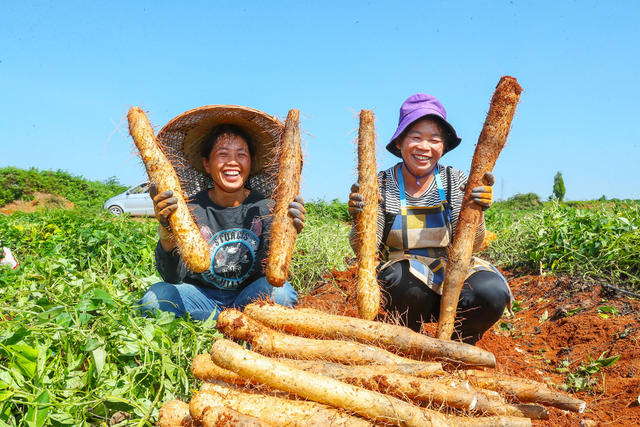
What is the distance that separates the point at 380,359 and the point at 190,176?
1978mm

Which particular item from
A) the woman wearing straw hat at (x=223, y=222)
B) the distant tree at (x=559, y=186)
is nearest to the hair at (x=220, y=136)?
the woman wearing straw hat at (x=223, y=222)

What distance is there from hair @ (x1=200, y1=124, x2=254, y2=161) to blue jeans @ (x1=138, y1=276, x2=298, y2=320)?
89 centimetres

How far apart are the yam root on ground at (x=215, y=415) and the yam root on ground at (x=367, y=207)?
3.32ft

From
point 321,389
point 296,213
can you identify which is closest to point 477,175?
point 296,213

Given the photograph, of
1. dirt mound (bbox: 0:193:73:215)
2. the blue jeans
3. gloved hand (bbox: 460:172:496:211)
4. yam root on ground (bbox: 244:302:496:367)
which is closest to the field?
the blue jeans

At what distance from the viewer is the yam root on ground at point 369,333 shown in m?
1.77

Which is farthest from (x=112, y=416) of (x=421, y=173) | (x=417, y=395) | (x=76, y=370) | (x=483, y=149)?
(x=483, y=149)

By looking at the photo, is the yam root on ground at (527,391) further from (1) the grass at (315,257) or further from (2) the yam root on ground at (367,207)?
(1) the grass at (315,257)

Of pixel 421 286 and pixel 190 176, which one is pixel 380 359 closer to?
pixel 421 286

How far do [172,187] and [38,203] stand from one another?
18889mm

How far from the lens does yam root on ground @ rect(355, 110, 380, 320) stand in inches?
91.5

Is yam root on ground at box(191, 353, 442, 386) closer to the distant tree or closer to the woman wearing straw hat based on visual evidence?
the woman wearing straw hat

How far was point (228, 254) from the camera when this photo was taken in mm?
2604

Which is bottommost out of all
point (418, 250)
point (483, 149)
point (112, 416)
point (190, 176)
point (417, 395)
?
point (112, 416)
